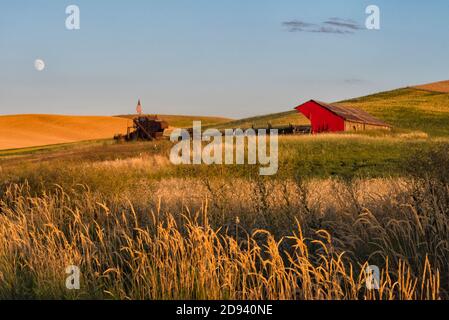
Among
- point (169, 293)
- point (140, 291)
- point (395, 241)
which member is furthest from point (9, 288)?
point (395, 241)

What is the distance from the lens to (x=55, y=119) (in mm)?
114938

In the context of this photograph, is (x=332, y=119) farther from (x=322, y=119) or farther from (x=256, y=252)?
(x=256, y=252)

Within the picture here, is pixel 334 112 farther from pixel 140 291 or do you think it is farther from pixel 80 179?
pixel 140 291

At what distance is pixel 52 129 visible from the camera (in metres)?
104

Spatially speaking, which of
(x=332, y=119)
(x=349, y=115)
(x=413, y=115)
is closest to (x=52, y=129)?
(x=413, y=115)

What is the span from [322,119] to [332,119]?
1.05 m

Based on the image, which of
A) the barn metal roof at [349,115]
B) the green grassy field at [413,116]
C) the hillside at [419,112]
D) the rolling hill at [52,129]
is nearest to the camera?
the barn metal roof at [349,115]

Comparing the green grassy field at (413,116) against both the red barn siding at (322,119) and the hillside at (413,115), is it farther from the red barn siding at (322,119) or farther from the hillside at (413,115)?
the red barn siding at (322,119)

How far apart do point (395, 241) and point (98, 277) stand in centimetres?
368

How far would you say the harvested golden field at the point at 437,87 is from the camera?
105 metres

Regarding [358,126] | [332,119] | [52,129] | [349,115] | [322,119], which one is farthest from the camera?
[52,129]

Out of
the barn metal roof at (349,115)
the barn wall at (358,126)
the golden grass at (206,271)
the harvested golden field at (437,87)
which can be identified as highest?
the harvested golden field at (437,87)

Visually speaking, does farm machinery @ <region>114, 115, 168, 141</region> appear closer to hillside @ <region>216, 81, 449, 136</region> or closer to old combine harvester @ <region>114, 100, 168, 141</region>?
old combine harvester @ <region>114, 100, 168, 141</region>

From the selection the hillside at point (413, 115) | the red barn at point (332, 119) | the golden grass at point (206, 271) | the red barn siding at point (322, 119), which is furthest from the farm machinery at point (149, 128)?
the golden grass at point (206, 271)
